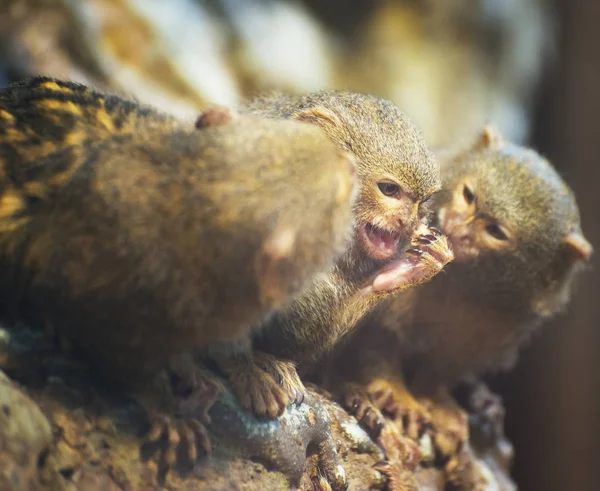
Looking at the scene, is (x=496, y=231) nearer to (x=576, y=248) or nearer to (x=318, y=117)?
(x=576, y=248)

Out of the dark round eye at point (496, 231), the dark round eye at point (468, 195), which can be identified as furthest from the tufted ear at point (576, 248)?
the dark round eye at point (468, 195)

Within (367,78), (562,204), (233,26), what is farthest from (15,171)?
(367,78)

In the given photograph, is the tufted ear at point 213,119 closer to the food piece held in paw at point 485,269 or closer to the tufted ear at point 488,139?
the food piece held in paw at point 485,269

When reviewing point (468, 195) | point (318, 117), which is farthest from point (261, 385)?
point (468, 195)

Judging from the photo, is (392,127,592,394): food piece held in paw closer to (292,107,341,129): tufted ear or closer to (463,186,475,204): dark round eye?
(463,186,475,204): dark round eye

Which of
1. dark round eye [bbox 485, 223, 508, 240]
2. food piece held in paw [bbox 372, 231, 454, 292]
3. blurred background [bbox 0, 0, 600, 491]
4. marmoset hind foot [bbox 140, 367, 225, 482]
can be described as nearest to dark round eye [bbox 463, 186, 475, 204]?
dark round eye [bbox 485, 223, 508, 240]
